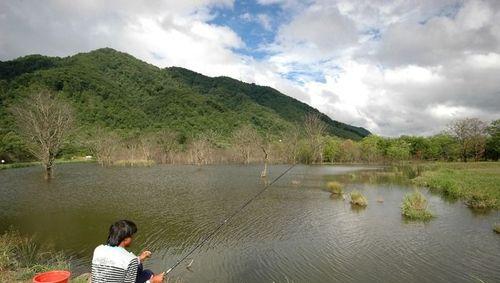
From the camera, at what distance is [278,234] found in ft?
60.6

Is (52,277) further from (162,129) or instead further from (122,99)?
(122,99)

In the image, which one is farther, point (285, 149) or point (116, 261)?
point (285, 149)

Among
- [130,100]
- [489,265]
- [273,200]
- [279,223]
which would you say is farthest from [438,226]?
[130,100]

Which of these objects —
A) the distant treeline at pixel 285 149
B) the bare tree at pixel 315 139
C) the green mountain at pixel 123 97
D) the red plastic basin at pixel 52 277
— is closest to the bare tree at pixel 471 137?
the distant treeline at pixel 285 149

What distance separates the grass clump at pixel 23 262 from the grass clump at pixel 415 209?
18.8 meters

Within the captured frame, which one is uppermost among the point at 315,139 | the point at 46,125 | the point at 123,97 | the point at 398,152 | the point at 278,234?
the point at 123,97

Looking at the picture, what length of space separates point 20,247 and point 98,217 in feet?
20.6

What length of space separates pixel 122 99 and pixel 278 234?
14389cm

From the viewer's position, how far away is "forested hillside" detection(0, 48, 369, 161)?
372ft

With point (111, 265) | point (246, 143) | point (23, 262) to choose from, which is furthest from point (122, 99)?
point (111, 265)

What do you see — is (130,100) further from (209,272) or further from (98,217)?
(209,272)

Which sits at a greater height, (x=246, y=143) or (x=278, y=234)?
(x=246, y=143)

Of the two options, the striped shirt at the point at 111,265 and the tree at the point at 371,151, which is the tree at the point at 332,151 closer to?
the tree at the point at 371,151

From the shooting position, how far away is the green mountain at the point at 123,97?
118312 mm
